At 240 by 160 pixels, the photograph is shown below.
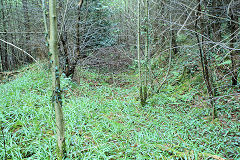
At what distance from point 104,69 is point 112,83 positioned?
1375mm

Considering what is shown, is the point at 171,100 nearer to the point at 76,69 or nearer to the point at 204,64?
the point at 204,64

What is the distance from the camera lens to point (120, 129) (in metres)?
3.17

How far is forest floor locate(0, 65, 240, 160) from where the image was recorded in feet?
8.07

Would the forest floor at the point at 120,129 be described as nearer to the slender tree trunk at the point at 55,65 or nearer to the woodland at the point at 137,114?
the woodland at the point at 137,114

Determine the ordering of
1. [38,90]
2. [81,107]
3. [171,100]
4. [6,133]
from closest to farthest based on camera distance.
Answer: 1. [6,133]
2. [81,107]
3. [171,100]
4. [38,90]

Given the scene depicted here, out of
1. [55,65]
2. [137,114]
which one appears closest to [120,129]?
[137,114]

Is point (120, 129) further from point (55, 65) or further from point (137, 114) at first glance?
point (55, 65)

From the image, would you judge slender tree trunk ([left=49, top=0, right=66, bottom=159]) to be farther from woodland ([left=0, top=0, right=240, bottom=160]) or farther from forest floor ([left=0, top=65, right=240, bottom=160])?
forest floor ([left=0, top=65, right=240, bottom=160])

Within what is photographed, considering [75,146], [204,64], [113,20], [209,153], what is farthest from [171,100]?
[113,20]

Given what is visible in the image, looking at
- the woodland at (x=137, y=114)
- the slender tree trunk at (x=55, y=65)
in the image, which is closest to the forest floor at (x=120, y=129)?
the woodland at (x=137, y=114)

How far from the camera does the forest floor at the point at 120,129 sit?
2.46m

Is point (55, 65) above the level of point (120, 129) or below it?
above

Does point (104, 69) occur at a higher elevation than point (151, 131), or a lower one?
higher

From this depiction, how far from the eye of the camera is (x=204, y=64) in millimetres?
3389
